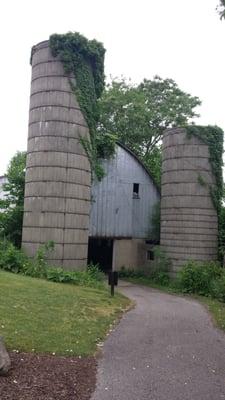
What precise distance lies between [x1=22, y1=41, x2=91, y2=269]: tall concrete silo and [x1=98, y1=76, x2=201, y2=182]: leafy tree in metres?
17.6

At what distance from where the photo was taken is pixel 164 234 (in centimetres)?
2825

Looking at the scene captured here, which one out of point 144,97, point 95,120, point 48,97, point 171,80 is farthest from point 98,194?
point 171,80

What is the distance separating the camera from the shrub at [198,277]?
23875mm

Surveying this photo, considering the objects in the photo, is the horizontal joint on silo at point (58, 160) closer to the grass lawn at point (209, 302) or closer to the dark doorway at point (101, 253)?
the grass lawn at point (209, 302)

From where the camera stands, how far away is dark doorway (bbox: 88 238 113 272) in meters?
31.9

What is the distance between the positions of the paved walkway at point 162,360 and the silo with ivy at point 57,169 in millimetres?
7640

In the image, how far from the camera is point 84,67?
77.1 feet

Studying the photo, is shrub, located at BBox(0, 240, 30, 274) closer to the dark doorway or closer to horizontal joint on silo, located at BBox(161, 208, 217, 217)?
horizontal joint on silo, located at BBox(161, 208, 217, 217)

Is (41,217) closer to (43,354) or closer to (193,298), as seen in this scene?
(193,298)

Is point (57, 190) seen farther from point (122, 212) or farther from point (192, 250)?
point (122, 212)

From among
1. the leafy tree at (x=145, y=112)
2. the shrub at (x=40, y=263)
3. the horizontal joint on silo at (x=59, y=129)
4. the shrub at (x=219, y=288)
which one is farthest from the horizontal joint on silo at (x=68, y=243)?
the leafy tree at (x=145, y=112)

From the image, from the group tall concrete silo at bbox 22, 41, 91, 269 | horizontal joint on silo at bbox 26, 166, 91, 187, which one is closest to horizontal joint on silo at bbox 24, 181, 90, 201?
tall concrete silo at bbox 22, 41, 91, 269

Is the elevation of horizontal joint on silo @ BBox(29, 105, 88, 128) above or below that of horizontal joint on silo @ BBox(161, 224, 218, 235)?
above

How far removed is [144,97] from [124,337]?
33330 mm
